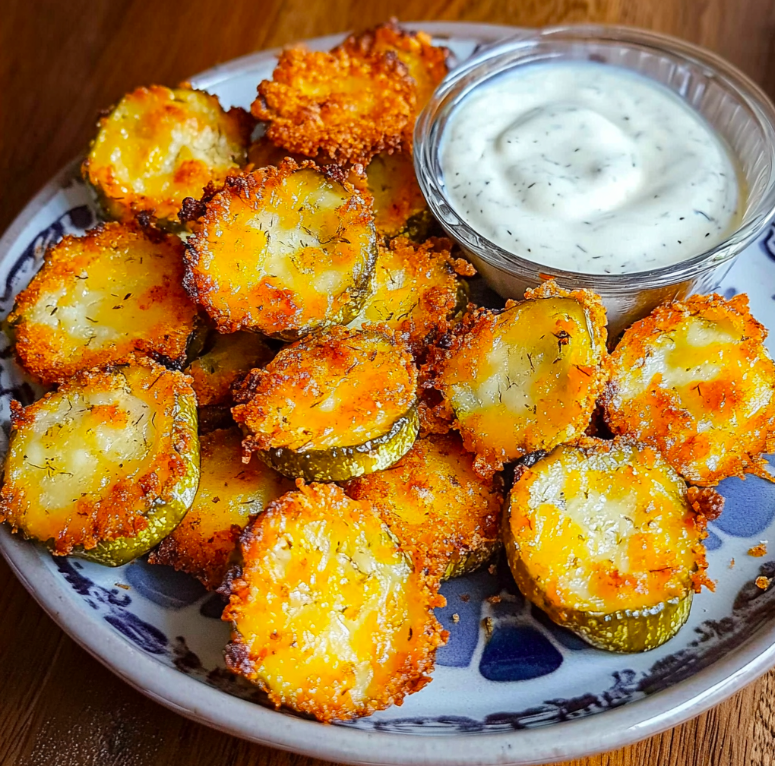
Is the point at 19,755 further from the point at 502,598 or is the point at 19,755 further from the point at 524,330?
the point at 524,330

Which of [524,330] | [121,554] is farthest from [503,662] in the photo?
[121,554]

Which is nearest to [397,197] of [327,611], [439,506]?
[439,506]

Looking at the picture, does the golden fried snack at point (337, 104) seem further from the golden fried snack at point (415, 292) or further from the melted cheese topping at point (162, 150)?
the golden fried snack at point (415, 292)

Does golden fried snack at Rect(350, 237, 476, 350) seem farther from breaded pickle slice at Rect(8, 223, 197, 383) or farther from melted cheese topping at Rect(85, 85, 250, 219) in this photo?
melted cheese topping at Rect(85, 85, 250, 219)

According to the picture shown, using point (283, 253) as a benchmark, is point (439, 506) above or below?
below

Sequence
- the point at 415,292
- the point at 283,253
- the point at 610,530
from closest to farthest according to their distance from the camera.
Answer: the point at 610,530 < the point at 283,253 < the point at 415,292

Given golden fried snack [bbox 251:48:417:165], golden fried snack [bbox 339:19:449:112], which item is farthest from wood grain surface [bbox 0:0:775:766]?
golden fried snack [bbox 251:48:417:165]

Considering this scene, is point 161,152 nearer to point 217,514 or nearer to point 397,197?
point 397,197
